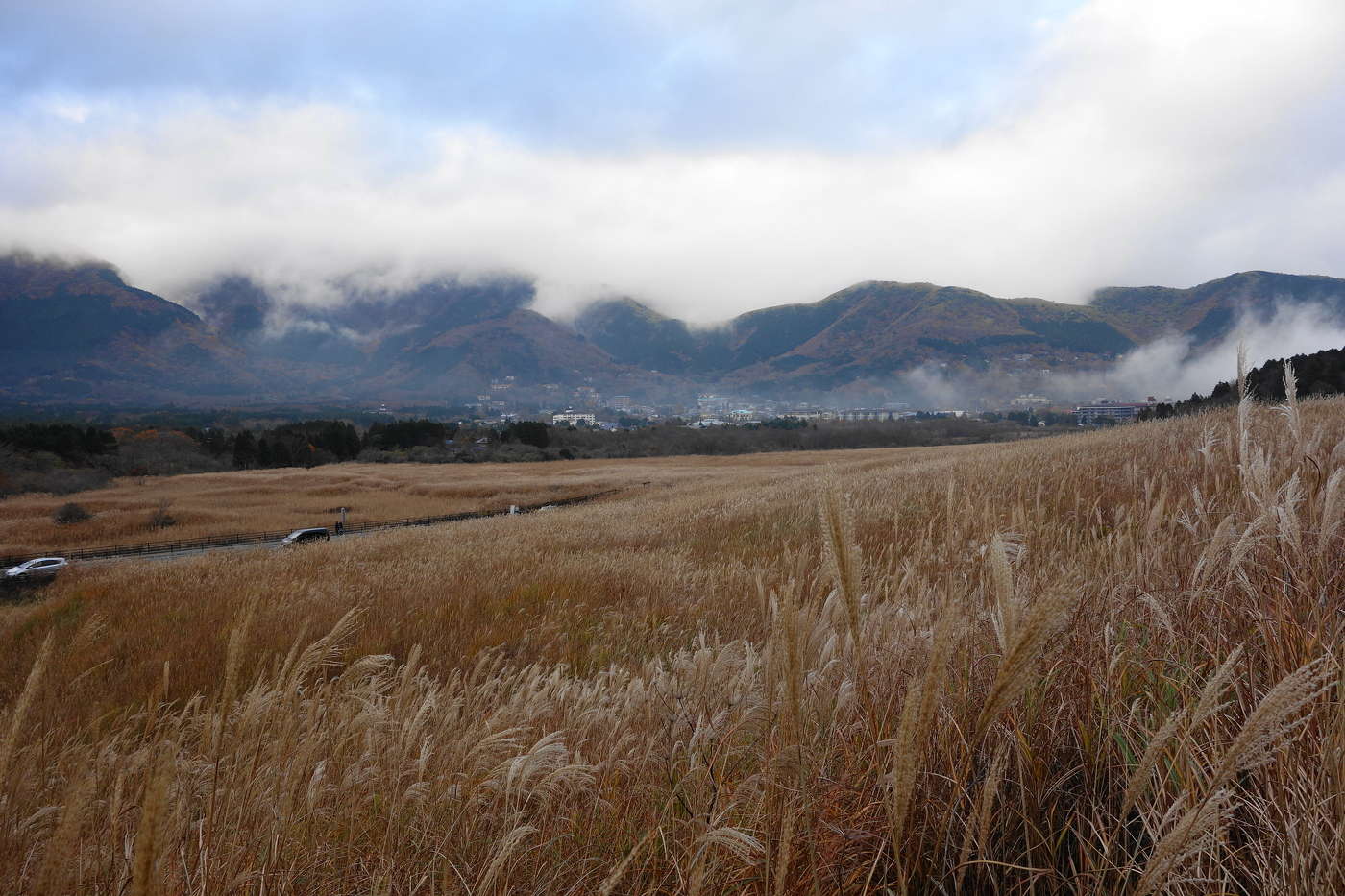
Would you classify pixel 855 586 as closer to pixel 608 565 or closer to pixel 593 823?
pixel 593 823

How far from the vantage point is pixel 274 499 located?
54.0m

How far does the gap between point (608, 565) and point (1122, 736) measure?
8149 mm

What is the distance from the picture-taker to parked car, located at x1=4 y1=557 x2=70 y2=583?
79.3ft

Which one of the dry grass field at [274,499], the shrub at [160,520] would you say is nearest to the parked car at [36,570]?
the dry grass field at [274,499]

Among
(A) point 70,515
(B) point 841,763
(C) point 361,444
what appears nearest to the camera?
(B) point 841,763

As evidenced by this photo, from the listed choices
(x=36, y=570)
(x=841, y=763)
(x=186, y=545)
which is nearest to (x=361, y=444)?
(x=186, y=545)

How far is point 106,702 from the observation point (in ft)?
15.3

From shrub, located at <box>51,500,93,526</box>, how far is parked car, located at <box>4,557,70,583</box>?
55.5 ft

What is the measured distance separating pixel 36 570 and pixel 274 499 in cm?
3016

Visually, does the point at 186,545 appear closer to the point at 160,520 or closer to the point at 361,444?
the point at 160,520

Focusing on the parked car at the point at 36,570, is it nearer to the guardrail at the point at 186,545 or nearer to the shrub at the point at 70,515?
the guardrail at the point at 186,545

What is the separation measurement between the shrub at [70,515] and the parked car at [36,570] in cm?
1691

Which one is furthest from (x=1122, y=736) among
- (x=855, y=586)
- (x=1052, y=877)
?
(x=855, y=586)

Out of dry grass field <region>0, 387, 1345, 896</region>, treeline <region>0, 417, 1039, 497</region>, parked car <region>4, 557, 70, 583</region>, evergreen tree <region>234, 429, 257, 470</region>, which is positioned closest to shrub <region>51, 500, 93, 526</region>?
parked car <region>4, 557, 70, 583</region>
